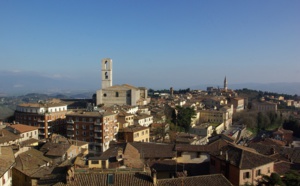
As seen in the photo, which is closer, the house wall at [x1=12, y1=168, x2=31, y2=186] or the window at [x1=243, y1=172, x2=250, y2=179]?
the window at [x1=243, y1=172, x2=250, y2=179]

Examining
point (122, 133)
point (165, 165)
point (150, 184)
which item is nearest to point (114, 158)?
point (165, 165)

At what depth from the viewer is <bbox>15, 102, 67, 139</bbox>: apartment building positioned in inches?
1903

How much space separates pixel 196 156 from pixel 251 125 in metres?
48.2

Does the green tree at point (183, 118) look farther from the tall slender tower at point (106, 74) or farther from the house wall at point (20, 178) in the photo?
the house wall at point (20, 178)

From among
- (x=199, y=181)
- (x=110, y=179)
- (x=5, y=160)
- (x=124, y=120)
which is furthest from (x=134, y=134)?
(x=110, y=179)

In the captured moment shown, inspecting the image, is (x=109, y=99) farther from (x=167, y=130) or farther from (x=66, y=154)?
(x=66, y=154)

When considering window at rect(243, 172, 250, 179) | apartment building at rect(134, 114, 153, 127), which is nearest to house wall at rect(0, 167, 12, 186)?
window at rect(243, 172, 250, 179)

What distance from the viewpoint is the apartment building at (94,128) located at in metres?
41.8

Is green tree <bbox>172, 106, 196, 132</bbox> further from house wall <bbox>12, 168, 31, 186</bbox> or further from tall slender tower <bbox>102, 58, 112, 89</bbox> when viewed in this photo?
house wall <bbox>12, 168, 31, 186</bbox>

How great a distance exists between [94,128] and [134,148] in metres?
16.6

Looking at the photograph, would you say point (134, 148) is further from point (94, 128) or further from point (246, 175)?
point (94, 128)

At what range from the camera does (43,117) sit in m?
48.3

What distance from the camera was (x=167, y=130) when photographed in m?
49.7

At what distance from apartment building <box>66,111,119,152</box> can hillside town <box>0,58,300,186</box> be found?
0.42 feet
